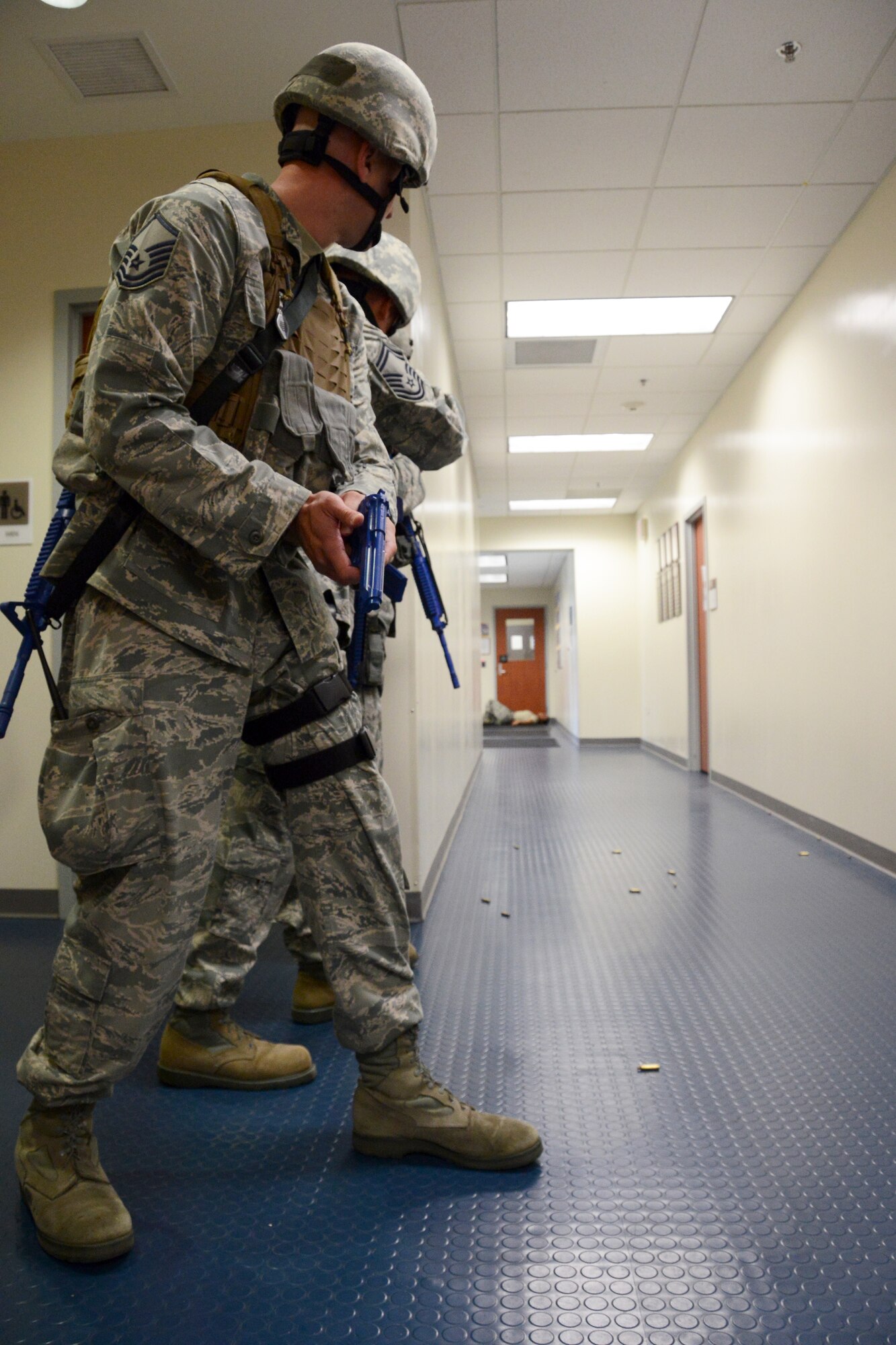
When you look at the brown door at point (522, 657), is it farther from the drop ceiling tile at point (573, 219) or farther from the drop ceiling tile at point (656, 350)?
the drop ceiling tile at point (573, 219)

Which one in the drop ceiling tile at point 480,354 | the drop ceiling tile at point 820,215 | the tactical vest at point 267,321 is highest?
the drop ceiling tile at point 480,354

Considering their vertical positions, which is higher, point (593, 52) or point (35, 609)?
point (593, 52)

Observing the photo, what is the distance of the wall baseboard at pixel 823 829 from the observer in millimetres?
3412

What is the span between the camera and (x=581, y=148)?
3.40 metres

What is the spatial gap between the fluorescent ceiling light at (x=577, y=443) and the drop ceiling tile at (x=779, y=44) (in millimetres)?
4299

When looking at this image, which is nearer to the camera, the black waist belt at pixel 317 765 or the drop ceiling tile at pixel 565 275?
the black waist belt at pixel 317 765

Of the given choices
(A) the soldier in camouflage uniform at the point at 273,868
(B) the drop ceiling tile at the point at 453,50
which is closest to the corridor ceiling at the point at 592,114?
(B) the drop ceiling tile at the point at 453,50

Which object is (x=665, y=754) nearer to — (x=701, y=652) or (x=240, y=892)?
(x=701, y=652)

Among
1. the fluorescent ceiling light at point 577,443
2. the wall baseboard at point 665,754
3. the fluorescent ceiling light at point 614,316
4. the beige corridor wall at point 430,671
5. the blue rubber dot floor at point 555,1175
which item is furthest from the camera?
the wall baseboard at point 665,754

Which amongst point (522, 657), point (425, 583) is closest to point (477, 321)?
point (425, 583)

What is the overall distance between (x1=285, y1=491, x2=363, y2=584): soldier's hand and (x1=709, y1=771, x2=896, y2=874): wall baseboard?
298cm

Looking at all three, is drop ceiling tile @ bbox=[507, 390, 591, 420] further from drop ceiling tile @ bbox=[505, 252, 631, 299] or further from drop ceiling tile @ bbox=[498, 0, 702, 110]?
drop ceiling tile @ bbox=[498, 0, 702, 110]

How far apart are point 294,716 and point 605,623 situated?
9521 mm

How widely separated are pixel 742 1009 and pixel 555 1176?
0.82 m
